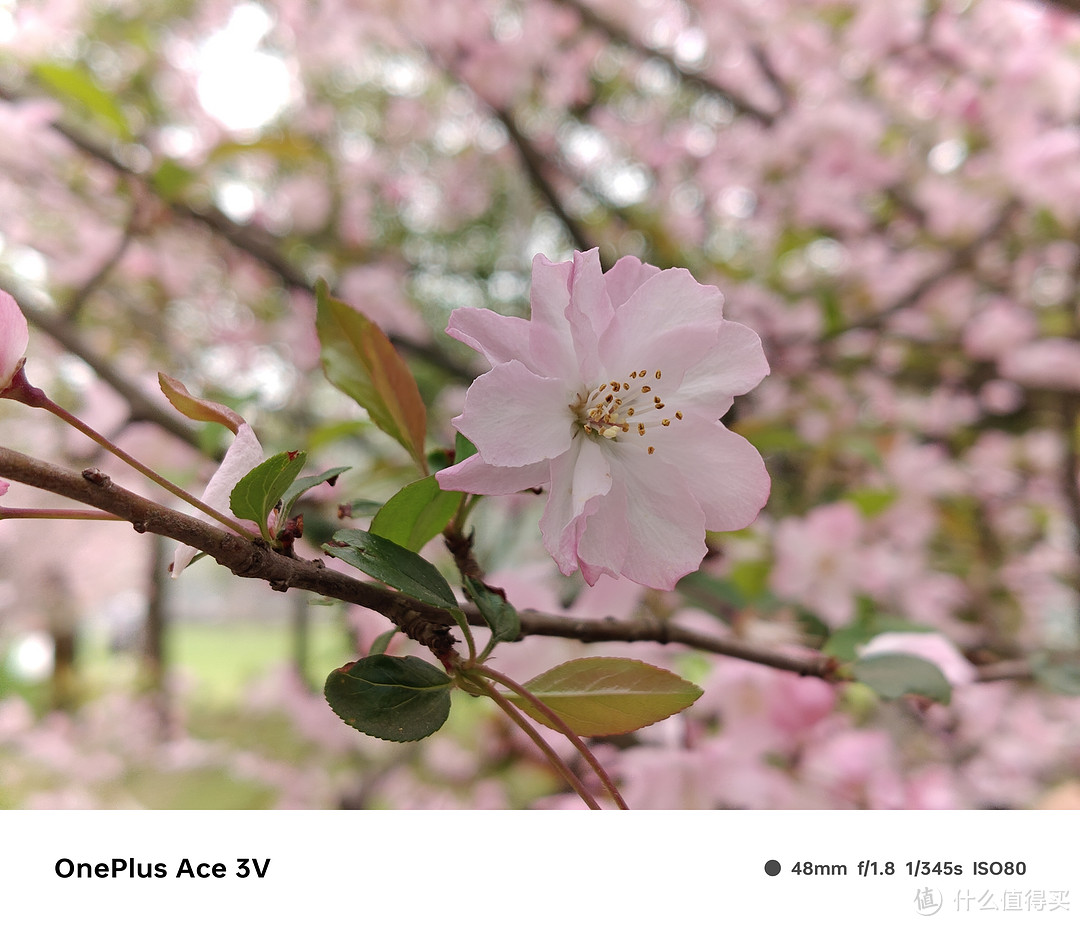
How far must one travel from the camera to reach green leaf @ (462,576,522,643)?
0.27 m

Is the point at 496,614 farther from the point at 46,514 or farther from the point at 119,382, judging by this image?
the point at 119,382

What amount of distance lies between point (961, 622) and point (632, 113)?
1897 millimetres

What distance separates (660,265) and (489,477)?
1.39 meters

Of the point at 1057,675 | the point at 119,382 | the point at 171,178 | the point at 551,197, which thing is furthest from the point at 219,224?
the point at 1057,675

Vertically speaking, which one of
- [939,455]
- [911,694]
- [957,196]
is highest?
[957,196]

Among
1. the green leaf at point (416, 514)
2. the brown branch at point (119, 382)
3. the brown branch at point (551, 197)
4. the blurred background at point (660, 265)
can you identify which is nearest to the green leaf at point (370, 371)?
the green leaf at point (416, 514)

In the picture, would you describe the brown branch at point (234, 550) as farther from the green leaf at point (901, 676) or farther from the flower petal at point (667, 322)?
A: the green leaf at point (901, 676)

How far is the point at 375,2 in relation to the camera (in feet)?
6.38

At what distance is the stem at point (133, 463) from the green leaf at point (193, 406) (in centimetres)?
2

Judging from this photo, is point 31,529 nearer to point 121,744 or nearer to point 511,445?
point 121,744

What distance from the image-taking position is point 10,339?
22 centimetres

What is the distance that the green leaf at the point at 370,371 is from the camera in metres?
0.30

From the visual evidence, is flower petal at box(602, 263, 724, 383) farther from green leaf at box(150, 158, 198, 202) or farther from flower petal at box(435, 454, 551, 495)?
green leaf at box(150, 158, 198, 202)
